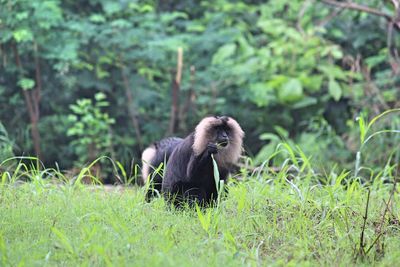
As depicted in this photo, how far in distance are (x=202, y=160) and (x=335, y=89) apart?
7103 millimetres

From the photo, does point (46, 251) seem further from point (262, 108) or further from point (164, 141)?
point (262, 108)

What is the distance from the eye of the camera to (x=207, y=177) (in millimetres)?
5691

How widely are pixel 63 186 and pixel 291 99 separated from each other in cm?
735

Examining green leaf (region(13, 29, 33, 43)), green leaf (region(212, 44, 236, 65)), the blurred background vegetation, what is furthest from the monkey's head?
green leaf (region(212, 44, 236, 65))

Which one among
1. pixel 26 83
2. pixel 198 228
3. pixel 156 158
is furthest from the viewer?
pixel 26 83

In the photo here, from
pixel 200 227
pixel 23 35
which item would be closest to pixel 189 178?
pixel 200 227

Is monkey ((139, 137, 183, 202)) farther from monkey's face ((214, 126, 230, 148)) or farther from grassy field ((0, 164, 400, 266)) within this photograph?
monkey's face ((214, 126, 230, 148))

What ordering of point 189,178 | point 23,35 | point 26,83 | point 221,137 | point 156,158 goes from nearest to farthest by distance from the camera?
1. point 221,137
2. point 189,178
3. point 156,158
4. point 23,35
5. point 26,83

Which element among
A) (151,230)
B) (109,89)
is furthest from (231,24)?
(151,230)

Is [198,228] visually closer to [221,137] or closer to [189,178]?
[189,178]

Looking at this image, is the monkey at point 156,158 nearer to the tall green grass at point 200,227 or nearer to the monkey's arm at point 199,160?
the tall green grass at point 200,227

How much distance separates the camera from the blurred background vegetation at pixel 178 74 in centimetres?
1124

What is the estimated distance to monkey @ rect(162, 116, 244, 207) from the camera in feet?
18.1

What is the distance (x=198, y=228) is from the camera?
4887 millimetres
